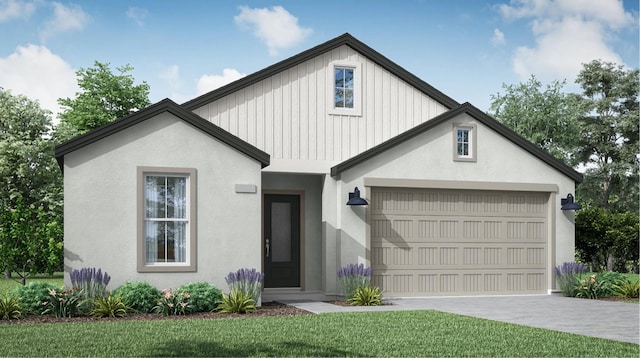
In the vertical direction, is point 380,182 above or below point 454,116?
below

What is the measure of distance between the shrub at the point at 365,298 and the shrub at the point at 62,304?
5461mm

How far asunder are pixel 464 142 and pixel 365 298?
500 centimetres

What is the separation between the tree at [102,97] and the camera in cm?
3972

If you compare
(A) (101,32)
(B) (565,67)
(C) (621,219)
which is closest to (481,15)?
(C) (621,219)

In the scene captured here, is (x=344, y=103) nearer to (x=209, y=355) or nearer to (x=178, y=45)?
(x=178, y=45)

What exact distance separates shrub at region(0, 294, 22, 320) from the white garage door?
7739mm

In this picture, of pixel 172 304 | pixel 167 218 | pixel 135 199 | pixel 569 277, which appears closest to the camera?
pixel 172 304

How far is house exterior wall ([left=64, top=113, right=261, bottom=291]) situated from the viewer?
1390cm

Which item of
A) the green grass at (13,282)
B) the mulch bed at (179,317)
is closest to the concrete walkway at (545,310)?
the mulch bed at (179,317)

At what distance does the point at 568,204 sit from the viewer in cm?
1833

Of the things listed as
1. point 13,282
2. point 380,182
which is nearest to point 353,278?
point 380,182

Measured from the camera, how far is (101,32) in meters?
23.0

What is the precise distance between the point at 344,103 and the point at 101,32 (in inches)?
359

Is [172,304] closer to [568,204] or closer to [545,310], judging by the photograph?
[545,310]
